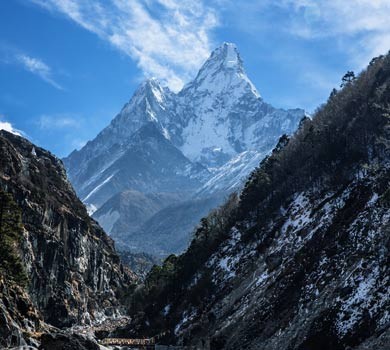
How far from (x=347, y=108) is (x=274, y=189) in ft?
81.8

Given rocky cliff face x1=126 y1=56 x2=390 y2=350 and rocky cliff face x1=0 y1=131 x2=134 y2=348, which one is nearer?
rocky cliff face x1=126 y1=56 x2=390 y2=350

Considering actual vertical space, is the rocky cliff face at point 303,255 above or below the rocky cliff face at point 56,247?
above

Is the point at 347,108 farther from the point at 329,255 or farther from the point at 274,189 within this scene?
the point at 329,255

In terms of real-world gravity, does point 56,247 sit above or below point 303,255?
below

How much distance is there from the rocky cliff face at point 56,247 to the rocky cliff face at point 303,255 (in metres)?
19.6

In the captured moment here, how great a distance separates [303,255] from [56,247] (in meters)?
80.7

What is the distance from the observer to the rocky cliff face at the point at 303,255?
5438 centimetres

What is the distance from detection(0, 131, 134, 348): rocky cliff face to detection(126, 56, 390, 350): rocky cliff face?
64.2ft

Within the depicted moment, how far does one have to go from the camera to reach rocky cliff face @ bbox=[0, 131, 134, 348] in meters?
126

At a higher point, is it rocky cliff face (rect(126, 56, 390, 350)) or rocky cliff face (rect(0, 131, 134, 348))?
rocky cliff face (rect(126, 56, 390, 350))

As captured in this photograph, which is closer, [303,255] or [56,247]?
[303,255]

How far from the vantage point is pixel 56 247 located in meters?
138

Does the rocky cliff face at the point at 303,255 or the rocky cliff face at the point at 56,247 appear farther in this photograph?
the rocky cliff face at the point at 56,247

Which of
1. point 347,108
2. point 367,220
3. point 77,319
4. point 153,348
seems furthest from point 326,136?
point 77,319
